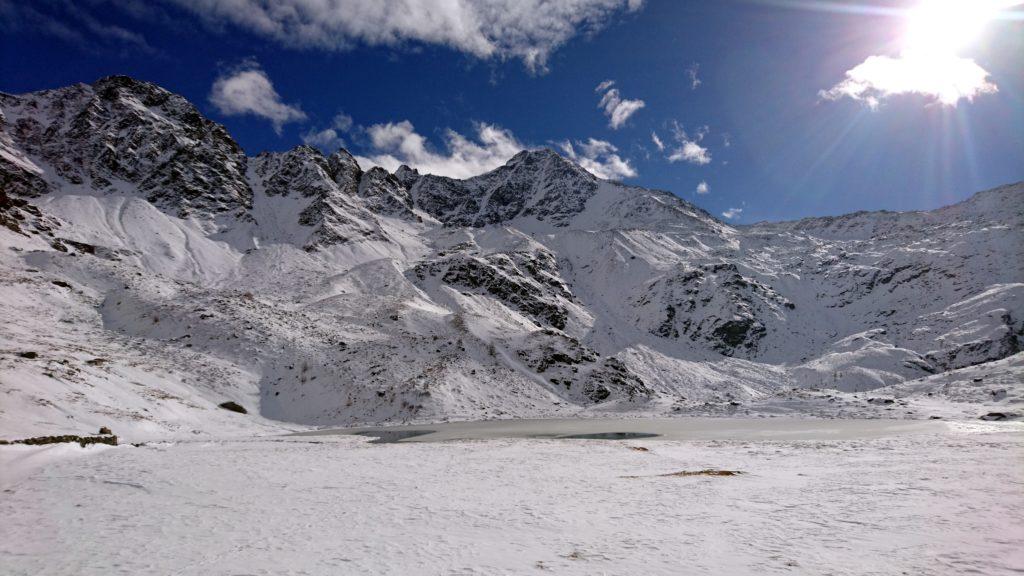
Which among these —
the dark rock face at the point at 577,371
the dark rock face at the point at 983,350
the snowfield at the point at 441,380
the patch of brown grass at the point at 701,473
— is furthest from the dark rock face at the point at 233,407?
the dark rock face at the point at 983,350

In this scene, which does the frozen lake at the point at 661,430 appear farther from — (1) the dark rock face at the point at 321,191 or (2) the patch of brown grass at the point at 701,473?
(1) the dark rock face at the point at 321,191

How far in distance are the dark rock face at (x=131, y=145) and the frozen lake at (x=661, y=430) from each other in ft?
367

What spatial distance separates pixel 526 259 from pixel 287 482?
12231 centimetres

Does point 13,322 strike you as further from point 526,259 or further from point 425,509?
point 526,259

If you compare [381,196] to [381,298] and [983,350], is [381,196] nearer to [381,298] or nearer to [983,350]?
[381,298]

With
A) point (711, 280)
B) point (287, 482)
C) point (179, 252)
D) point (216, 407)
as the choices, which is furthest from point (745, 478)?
point (711, 280)

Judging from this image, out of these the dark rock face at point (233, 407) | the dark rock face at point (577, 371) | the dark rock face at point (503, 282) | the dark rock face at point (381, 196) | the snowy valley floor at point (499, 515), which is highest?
the dark rock face at point (381, 196)

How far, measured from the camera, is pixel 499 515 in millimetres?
12812

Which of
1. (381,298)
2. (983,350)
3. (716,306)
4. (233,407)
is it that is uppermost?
(983,350)

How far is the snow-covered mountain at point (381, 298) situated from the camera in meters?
47.7

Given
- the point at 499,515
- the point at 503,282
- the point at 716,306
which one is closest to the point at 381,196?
the point at 503,282

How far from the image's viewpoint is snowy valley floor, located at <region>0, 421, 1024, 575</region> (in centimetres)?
916

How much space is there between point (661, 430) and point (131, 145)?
155m

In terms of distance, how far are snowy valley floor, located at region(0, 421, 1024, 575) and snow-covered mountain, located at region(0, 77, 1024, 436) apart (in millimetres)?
15394
